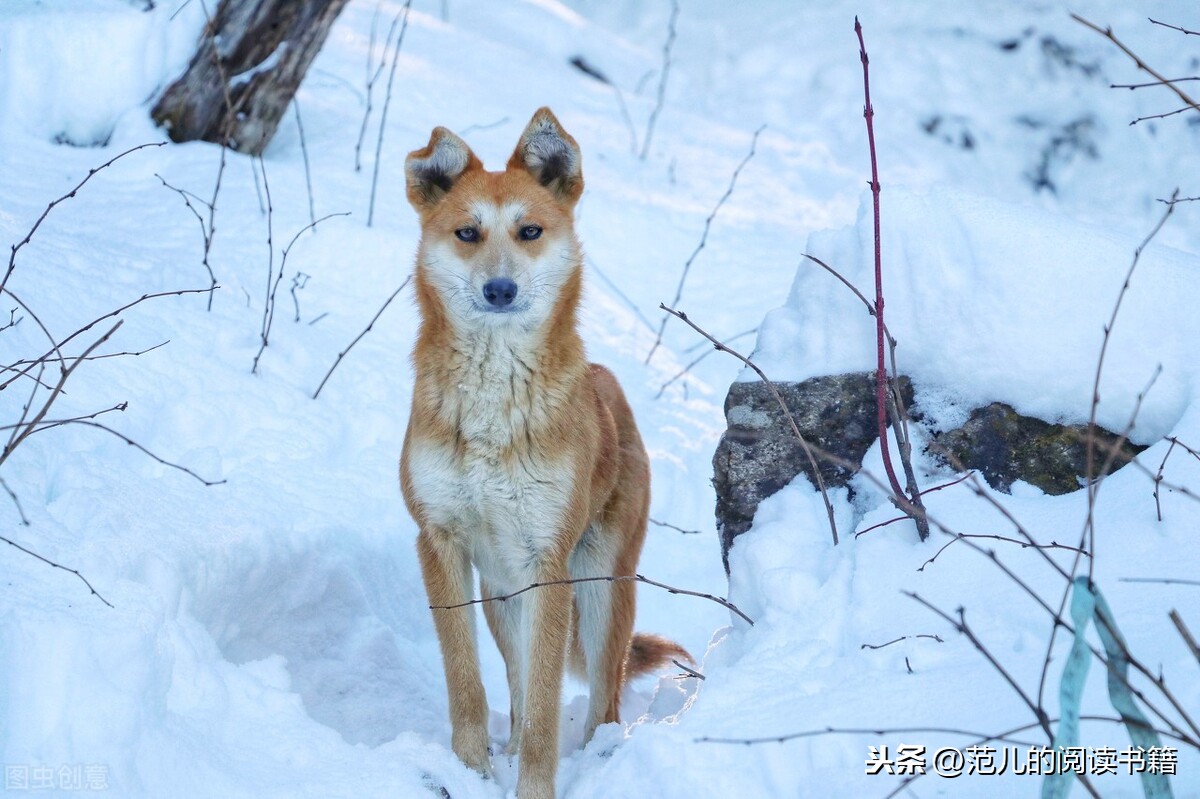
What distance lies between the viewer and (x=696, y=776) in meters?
3.04

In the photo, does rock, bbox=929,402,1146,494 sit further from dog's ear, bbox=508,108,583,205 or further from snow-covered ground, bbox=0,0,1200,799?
dog's ear, bbox=508,108,583,205

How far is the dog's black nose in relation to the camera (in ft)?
11.8

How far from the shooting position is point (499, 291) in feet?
11.8

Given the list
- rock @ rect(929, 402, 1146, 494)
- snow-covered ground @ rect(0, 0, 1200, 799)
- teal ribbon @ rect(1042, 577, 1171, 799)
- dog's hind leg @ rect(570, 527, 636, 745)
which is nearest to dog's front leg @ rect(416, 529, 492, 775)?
snow-covered ground @ rect(0, 0, 1200, 799)

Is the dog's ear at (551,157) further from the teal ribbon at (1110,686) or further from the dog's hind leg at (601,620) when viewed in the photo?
the teal ribbon at (1110,686)

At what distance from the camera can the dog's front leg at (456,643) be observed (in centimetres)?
371

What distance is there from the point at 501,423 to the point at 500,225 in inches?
25.8

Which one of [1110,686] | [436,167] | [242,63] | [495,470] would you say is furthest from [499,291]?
[242,63]

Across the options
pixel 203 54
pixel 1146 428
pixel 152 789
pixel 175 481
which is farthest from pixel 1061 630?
pixel 203 54

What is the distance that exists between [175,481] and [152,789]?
158 centimetres

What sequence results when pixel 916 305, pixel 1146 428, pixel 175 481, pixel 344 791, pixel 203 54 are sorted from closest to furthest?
1. pixel 344 791
2. pixel 1146 428
3. pixel 916 305
4. pixel 175 481
5. pixel 203 54

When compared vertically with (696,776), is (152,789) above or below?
below

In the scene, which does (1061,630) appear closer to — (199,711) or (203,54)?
(199,711)

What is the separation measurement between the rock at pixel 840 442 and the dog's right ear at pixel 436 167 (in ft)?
3.99
